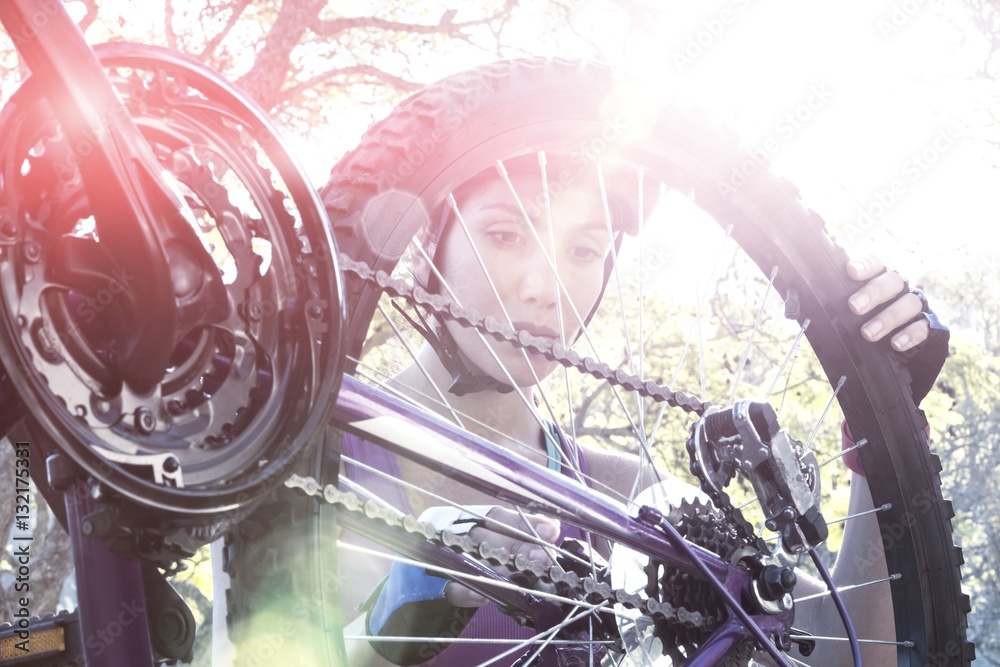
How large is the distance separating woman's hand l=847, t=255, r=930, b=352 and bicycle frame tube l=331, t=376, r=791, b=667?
527mm

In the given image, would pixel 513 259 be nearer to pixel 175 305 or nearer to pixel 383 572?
pixel 383 572

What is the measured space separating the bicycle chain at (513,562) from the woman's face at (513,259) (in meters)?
0.49

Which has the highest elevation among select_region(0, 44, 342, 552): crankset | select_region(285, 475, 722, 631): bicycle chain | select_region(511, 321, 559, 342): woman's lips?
select_region(511, 321, 559, 342): woman's lips

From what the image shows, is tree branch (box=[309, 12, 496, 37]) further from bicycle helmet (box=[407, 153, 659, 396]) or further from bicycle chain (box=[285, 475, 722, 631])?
bicycle chain (box=[285, 475, 722, 631])

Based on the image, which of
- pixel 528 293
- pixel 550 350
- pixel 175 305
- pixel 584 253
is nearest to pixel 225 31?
pixel 584 253

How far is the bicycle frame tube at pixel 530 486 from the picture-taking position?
0.96 metres

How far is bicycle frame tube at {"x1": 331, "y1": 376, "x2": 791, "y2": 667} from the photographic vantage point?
3.16ft

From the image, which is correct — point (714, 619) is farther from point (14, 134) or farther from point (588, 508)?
point (14, 134)

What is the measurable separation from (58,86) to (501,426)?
56.2 inches

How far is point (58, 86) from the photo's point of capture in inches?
27.3

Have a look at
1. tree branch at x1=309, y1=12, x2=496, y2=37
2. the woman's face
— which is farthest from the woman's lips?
tree branch at x1=309, y1=12, x2=496, y2=37

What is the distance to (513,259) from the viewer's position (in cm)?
165

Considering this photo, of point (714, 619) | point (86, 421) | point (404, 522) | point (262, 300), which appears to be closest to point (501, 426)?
point (714, 619)

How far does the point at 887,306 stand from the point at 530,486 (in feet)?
2.66
